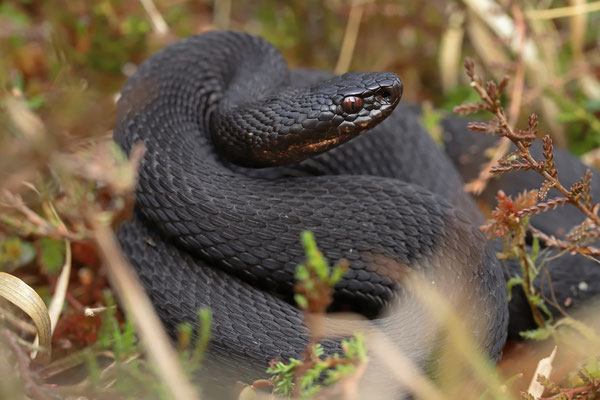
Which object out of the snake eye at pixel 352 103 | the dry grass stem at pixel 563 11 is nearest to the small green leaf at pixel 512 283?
the snake eye at pixel 352 103

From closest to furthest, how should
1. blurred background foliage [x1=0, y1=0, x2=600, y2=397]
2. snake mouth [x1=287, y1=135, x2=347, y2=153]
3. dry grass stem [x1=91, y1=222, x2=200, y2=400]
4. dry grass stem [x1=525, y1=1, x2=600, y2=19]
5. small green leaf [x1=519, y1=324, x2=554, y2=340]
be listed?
dry grass stem [x1=91, y1=222, x2=200, y2=400] → small green leaf [x1=519, y1=324, x2=554, y2=340] → snake mouth [x1=287, y1=135, x2=347, y2=153] → blurred background foliage [x1=0, y1=0, x2=600, y2=397] → dry grass stem [x1=525, y1=1, x2=600, y2=19]

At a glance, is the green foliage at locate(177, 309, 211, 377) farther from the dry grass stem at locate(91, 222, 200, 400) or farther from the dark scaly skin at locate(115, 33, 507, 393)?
the dry grass stem at locate(91, 222, 200, 400)

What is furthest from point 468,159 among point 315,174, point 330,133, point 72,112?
point 72,112

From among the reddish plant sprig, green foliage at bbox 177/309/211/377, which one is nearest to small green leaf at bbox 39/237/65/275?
green foliage at bbox 177/309/211/377

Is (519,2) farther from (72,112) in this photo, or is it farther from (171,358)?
(171,358)

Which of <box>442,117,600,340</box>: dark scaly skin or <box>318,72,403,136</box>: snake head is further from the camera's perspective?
<box>442,117,600,340</box>: dark scaly skin

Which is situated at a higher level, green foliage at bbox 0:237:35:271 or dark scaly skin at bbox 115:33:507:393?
green foliage at bbox 0:237:35:271

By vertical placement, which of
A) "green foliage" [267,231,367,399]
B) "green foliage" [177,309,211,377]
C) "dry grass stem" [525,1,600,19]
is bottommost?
"green foliage" [267,231,367,399]
